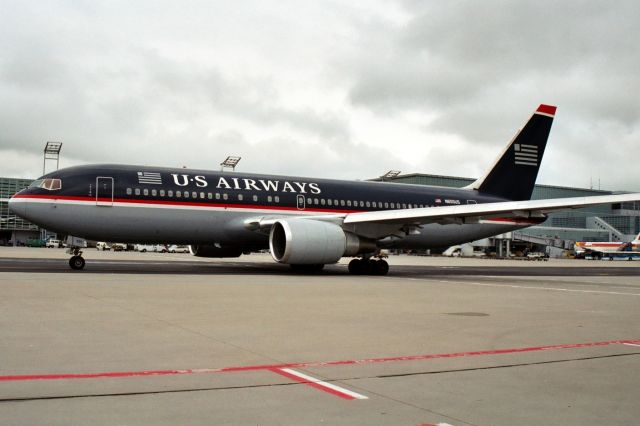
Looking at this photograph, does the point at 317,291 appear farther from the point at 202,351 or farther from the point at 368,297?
the point at 202,351

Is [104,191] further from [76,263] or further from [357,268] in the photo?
[357,268]

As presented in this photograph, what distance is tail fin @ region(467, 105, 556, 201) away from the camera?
94.4ft

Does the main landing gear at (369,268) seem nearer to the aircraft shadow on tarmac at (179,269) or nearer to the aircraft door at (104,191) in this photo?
the aircraft shadow on tarmac at (179,269)

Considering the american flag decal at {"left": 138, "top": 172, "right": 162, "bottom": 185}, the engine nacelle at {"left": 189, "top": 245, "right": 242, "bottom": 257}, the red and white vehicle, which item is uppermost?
the american flag decal at {"left": 138, "top": 172, "right": 162, "bottom": 185}

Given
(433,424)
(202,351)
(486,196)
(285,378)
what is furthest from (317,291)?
(486,196)

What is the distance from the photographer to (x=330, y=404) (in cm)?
438

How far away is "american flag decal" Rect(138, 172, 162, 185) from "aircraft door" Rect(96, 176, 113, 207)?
104cm

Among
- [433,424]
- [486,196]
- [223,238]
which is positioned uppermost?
[486,196]

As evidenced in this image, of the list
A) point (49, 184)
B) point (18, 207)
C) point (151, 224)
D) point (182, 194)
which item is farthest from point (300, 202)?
point (18, 207)

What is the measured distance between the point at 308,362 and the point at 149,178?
16.7 meters

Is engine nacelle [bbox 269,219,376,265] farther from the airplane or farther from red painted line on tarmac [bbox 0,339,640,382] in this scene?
red painted line on tarmac [bbox 0,339,640,382]

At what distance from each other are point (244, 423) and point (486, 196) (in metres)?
26.9

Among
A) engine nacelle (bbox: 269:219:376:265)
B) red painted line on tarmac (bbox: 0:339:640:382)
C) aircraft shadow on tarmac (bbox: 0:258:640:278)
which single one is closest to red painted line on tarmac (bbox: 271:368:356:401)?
red painted line on tarmac (bbox: 0:339:640:382)

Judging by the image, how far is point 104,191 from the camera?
2033cm
